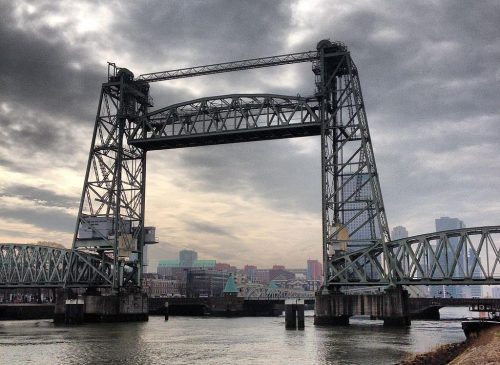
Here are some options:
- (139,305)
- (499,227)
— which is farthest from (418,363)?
(139,305)

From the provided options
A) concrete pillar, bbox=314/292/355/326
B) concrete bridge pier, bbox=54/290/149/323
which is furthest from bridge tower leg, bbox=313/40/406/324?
concrete bridge pier, bbox=54/290/149/323

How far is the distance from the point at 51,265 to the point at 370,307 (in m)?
50.2

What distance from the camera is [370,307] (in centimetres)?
6256

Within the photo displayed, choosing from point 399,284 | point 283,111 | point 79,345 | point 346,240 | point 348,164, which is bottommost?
point 79,345

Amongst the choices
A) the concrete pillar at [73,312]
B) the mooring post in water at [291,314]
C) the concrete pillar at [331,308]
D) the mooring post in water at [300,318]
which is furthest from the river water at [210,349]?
the concrete pillar at [73,312]

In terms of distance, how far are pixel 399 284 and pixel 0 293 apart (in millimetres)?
122258

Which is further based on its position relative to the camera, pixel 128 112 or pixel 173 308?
pixel 173 308

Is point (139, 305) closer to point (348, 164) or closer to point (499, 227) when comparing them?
point (348, 164)

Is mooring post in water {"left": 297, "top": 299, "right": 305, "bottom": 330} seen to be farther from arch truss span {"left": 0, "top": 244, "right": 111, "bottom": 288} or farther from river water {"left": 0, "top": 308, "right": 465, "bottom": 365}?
arch truss span {"left": 0, "top": 244, "right": 111, "bottom": 288}

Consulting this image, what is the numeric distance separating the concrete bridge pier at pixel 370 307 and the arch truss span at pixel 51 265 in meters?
30.6

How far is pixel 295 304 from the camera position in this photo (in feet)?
217

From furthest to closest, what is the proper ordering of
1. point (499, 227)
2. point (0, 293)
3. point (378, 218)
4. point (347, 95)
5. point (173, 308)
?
point (0, 293), point (173, 308), point (347, 95), point (378, 218), point (499, 227)

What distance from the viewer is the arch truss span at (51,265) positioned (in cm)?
7994

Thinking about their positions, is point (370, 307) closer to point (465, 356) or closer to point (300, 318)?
point (300, 318)
